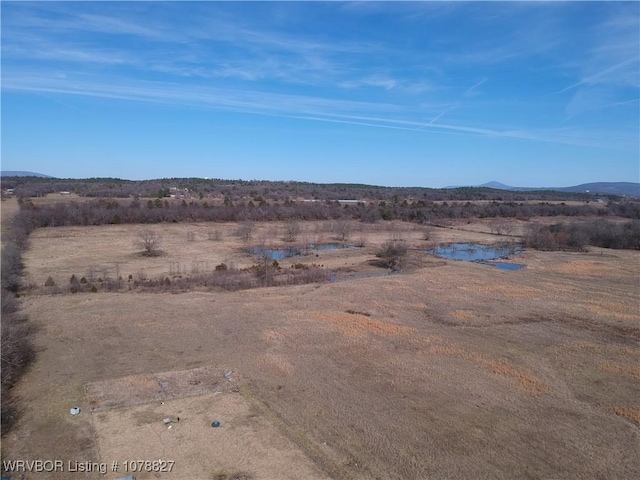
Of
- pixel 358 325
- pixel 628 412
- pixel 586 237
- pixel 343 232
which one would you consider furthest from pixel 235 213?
pixel 628 412

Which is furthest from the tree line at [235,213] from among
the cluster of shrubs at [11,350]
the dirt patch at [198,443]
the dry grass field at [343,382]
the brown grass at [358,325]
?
the dirt patch at [198,443]

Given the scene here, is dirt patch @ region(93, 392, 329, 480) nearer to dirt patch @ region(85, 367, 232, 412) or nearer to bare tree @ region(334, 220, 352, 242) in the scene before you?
dirt patch @ region(85, 367, 232, 412)

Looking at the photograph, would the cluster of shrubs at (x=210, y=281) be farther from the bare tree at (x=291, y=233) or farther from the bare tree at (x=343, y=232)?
the bare tree at (x=343, y=232)

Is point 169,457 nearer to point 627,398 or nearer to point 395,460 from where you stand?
point 395,460

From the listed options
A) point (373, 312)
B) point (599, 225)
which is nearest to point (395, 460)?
point (373, 312)

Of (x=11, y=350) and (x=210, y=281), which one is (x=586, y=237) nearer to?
(x=210, y=281)

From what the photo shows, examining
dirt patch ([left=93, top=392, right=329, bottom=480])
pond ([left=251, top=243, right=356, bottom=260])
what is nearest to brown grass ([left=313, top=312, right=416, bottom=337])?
dirt patch ([left=93, top=392, right=329, bottom=480])
